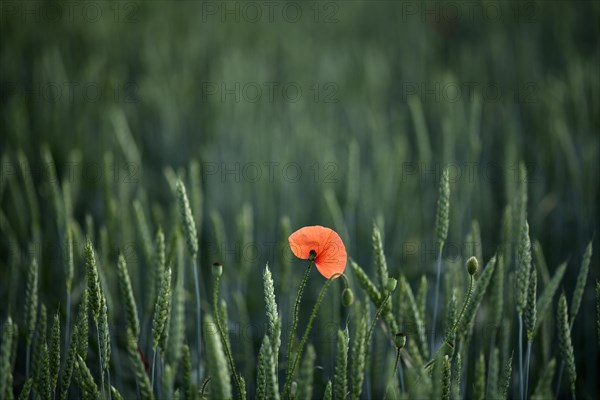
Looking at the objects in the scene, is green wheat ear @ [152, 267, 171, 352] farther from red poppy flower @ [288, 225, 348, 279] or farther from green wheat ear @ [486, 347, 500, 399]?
green wheat ear @ [486, 347, 500, 399]

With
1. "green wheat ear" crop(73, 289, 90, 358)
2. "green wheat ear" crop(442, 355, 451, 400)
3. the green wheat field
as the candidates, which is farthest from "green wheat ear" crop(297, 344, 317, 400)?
"green wheat ear" crop(73, 289, 90, 358)

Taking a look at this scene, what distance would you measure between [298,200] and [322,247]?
0.69 m

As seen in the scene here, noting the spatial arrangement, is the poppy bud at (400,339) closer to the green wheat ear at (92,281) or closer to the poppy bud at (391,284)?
the poppy bud at (391,284)

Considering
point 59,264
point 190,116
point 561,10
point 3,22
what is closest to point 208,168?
point 190,116

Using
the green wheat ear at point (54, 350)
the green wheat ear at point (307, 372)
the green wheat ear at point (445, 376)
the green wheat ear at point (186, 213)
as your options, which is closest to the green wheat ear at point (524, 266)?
the green wheat ear at point (445, 376)

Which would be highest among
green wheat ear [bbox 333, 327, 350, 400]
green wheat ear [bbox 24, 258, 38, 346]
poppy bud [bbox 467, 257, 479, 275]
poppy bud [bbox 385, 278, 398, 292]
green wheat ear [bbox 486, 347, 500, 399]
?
green wheat ear [bbox 24, 258, 38, 346]

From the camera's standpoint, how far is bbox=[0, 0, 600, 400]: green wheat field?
58 centimetres

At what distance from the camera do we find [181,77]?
181cm

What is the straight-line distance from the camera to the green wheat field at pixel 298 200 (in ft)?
1.90

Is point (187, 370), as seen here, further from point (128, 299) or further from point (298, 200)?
point (298, 200)

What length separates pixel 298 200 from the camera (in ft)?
4.26

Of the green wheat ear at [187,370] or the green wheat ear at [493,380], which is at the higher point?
the green wheat ear at [187,370]

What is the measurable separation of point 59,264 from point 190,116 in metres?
0.69

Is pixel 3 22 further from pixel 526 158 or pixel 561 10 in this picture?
pixel 561 10
